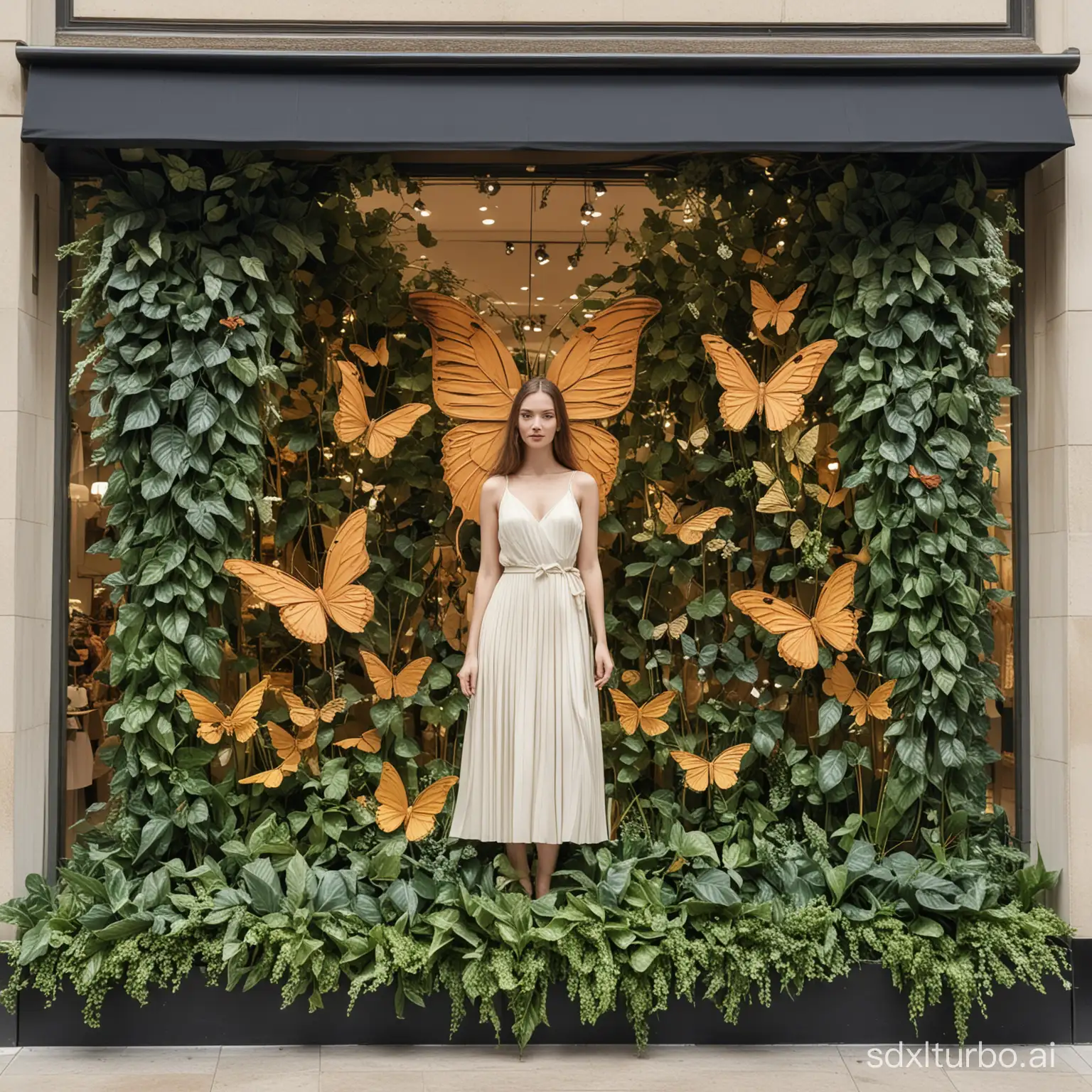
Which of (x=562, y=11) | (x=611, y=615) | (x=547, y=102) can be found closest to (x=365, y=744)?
(x=611, y=615)

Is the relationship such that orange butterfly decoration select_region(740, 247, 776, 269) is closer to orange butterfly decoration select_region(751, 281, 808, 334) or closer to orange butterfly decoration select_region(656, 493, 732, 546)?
orange butterfly decoration select_region(751, 281, 808, 334)

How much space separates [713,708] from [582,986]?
140 centimetres

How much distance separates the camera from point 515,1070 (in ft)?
12.9

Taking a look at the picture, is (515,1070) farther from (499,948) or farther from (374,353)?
(374,353)

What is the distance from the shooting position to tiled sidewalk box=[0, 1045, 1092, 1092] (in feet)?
12.5

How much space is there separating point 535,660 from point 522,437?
3.07ft

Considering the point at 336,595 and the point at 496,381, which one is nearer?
the point at 336,595

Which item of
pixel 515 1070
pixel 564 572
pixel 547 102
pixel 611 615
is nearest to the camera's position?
pixel 515 1070

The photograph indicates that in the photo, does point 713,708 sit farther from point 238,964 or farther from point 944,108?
point 944,108

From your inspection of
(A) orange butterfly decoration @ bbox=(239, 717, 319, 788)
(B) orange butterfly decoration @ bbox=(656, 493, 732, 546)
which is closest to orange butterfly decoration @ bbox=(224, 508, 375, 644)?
(A) orange butterfly decoration @ bbox=(239, 717, 319, 788)

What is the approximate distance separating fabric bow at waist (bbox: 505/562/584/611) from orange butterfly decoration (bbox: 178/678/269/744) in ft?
3.83

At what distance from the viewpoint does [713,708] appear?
4.89 metres

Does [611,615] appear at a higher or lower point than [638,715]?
higher

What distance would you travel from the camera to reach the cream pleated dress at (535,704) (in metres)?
4.32
